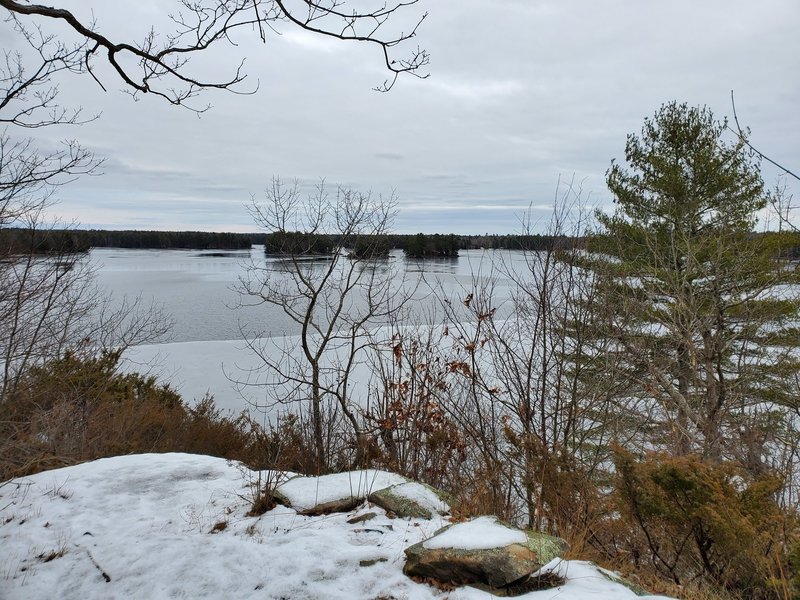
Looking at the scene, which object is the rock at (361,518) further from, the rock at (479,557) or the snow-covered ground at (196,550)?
the rock at (479,557)

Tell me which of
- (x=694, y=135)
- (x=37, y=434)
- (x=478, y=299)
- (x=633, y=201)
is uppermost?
(x=694, y=135)

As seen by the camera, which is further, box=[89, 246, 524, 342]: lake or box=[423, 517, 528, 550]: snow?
box=[89, 246, 524, 342]: lake

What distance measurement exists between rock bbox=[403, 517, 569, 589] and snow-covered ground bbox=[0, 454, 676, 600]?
88mm

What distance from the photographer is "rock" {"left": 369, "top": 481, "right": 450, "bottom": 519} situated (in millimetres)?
3951

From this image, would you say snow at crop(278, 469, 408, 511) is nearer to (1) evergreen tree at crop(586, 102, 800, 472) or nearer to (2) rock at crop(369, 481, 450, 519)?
(2) rock at crop(369, 481, 450, 519)

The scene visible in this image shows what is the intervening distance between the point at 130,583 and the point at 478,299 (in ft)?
18.0

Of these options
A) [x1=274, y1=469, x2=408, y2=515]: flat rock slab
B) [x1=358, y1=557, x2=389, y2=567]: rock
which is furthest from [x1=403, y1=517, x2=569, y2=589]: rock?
[x1=274, y1=469, x2=408, y2=515]: flat rock slab

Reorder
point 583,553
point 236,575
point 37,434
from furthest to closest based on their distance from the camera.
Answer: point 37,434, point 583,553, point 236,575

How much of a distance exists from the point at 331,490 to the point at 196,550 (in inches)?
45.7

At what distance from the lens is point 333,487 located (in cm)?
435

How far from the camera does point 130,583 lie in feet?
10.3

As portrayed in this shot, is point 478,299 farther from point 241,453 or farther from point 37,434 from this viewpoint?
point 37,434

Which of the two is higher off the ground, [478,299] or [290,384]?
[478,299]

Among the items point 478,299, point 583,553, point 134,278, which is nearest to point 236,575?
point 583,553
